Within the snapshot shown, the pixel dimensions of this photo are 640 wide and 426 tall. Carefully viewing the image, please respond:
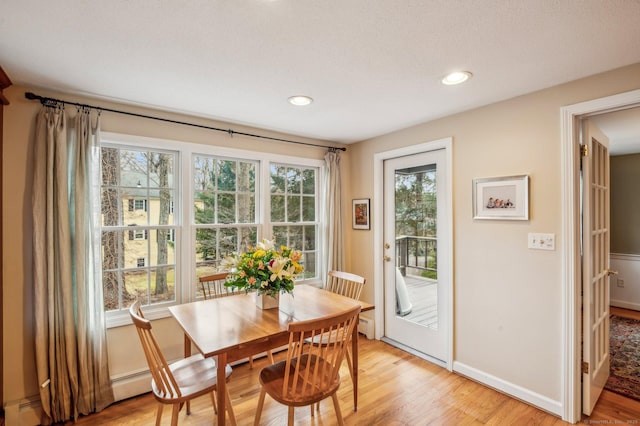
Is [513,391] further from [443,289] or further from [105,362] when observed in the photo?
[105,362]

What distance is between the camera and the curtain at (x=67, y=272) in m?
2.12

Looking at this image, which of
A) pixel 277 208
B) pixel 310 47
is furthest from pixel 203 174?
pixel 310 47

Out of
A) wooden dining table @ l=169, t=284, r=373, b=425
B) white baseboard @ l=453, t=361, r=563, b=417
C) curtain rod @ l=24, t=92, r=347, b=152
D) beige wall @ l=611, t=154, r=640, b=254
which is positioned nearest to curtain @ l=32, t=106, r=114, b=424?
curtain rod @ l=24, t=92, r=347, b=152

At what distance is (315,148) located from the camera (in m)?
3.71

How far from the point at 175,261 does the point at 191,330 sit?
1.19 meters

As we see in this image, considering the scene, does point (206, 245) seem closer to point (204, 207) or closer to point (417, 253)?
point (204, 207)

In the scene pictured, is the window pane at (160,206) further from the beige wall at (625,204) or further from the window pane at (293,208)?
the beige wall at (625,204)

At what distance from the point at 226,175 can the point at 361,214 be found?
166 cm

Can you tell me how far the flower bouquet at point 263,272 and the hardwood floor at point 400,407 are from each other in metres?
0.94

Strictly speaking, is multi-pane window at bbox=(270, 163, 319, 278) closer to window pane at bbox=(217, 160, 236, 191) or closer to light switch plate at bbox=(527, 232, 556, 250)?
window pane at bbox=(217, 160, 236, 191)

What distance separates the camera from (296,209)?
3.64 meters

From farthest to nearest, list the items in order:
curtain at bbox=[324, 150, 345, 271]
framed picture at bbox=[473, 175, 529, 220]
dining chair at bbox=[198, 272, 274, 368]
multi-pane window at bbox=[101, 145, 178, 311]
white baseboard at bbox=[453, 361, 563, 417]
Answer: curtain at bbox=[324, 150, 345, 271] → dining chair at bbox=[198, 272, 274, 368] → multi-pane window at bbox=[101, 145, 178, 311] → framed picture at bbox=[473, 175, 529, 220] → white baseboard at bbox=[453, 361, 563, 417]

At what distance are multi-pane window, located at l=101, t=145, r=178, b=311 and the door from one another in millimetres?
2278

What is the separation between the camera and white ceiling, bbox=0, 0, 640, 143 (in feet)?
4.50
